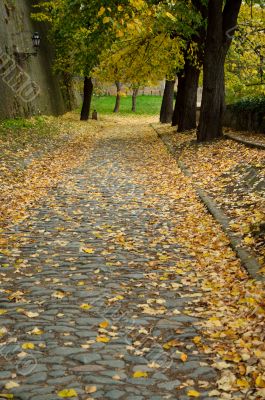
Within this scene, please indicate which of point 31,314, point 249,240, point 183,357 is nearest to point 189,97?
point 249,240

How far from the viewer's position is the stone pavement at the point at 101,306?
4.02 m

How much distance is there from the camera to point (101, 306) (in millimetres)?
5410

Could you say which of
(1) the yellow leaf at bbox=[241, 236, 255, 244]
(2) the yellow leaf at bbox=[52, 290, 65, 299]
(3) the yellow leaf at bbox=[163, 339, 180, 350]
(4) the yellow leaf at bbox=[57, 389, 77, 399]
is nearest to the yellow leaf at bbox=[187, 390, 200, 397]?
(3) the yellow leaf at bbox=[163, 339, 180, 350]

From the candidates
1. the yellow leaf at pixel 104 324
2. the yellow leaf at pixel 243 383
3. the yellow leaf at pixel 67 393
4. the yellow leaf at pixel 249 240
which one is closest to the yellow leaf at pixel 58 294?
the yellow leaf at pixel 104 324

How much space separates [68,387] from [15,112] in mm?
19309

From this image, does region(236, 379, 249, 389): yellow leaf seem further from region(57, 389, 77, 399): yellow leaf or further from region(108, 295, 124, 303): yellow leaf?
region(108, 295, 124, 303): yellow leaf

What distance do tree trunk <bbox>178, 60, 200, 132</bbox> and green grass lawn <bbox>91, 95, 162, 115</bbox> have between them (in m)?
24.2

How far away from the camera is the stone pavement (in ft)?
13.2

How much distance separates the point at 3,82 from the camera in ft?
67.8

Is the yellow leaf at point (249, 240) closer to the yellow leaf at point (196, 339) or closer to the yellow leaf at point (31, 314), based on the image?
the yellow leaf at point (196, 339)

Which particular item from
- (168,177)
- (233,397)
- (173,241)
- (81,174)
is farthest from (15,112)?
(233,397)

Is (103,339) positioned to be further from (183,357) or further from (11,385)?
(11,385)

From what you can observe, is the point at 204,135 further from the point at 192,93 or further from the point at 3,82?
the point at 3,82

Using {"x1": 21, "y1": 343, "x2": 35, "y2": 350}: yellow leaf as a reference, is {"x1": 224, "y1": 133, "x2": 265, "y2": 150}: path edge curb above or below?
above
